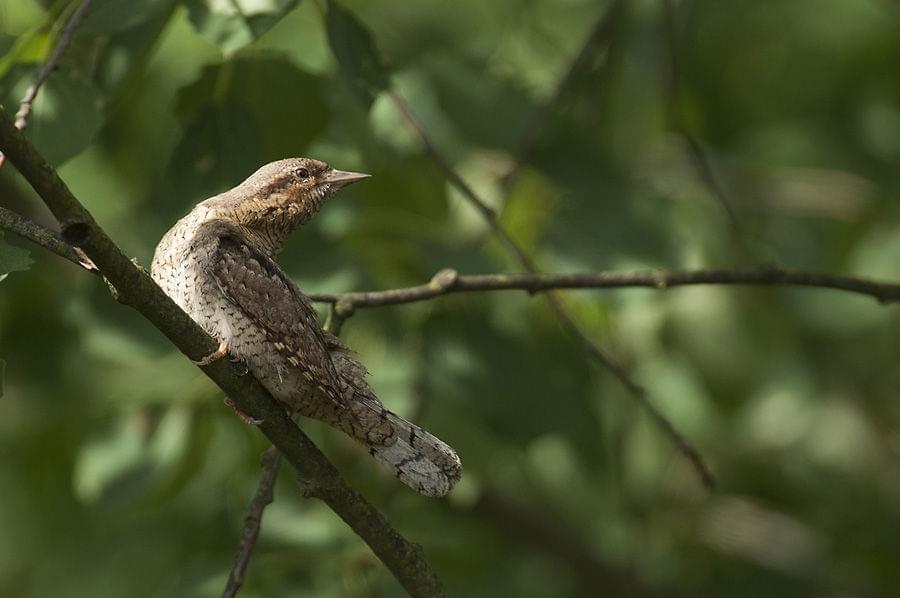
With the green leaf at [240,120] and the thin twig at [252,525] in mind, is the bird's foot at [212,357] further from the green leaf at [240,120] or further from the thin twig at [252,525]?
the green leaf at [240,120]

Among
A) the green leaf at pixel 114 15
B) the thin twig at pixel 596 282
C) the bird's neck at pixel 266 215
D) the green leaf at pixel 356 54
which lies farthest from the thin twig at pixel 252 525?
the green leaf at pixel 114 15

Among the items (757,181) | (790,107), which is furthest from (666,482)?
(790,107)

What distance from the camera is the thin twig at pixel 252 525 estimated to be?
8.84 ft

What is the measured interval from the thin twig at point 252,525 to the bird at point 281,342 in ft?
0.46

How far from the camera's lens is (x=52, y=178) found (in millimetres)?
2098

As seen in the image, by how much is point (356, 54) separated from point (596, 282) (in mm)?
917

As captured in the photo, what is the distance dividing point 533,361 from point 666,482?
6.87 ft

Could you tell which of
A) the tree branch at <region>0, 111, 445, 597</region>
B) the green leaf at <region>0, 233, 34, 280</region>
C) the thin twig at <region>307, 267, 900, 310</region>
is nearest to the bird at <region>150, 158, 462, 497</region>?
the tree branch at <region>0, 111, 445, 597</region>

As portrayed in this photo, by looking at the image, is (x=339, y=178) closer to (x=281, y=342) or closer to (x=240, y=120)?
(x=240, y=120)

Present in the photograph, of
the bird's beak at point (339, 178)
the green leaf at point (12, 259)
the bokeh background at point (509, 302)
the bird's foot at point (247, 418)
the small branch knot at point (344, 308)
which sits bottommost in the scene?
the bokeh background at point (509, 302)

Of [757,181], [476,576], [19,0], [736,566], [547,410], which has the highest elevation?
[19,0]

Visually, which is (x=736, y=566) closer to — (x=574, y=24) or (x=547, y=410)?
(x=547, y=410)

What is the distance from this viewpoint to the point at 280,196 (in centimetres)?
335

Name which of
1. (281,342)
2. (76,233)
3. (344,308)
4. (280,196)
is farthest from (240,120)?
(76,233)
